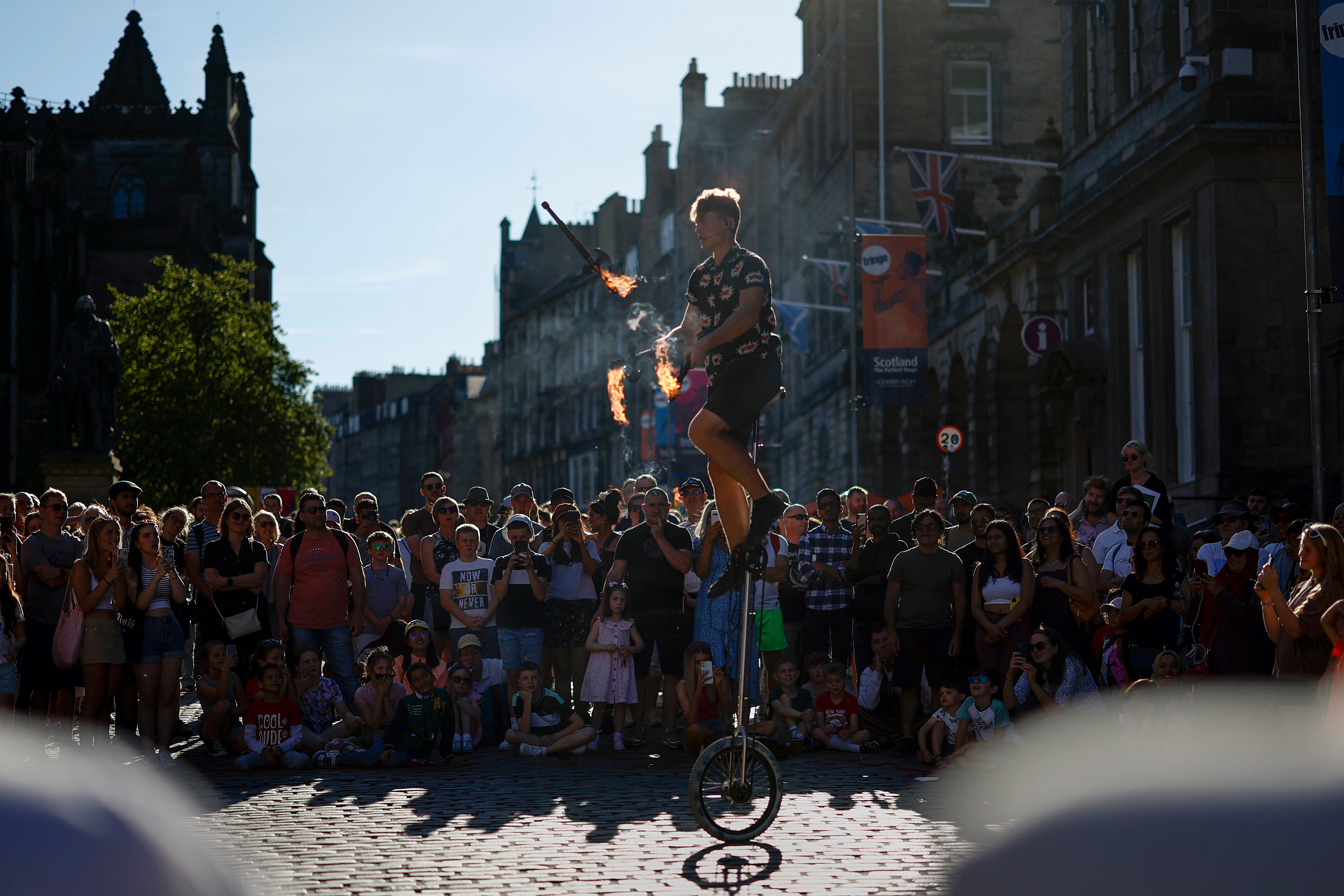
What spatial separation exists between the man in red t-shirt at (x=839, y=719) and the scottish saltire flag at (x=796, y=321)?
28.8 m

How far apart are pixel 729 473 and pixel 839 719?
5.41m

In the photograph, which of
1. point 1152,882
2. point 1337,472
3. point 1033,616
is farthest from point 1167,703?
point 1337,472

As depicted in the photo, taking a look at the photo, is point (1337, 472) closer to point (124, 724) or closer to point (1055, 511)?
point (1055, 511)

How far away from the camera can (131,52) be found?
247 ft

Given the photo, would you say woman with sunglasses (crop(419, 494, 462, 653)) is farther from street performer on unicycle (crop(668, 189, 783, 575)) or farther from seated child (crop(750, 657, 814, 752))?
street performer on unicycle (crop(668, 189, 783, 575))

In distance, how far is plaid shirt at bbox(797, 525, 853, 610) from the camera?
12891 millimetres

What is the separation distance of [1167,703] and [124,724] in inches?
287

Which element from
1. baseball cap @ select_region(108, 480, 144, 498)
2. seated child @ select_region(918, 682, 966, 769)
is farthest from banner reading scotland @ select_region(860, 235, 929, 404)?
baseball cap @ select_region(108, 480, 144, 498)

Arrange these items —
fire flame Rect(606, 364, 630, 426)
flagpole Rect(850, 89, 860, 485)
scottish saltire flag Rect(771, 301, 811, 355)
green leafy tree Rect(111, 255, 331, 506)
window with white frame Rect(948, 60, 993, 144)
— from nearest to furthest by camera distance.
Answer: fire flame Rect(606, 364, 630, 426) < flagpole Rect(850, 89, 860, 485) < scottish saltire flag Rect(771, 301, 811, 355) < window with white frame Rect(948, 60, 993, 144) < green leafy tree Rect(111, 255, 331, 506)

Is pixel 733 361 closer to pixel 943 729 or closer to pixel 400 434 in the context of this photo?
pixel 943 729

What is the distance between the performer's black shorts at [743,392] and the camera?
22.9 feet

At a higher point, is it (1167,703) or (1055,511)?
(1055,511)

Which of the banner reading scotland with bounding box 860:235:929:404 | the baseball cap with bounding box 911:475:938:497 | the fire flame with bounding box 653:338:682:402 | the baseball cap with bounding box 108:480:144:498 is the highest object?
the banner reading scotland with bounding box 860:235:929:404

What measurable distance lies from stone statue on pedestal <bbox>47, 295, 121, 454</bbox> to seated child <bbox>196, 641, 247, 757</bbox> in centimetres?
1614
